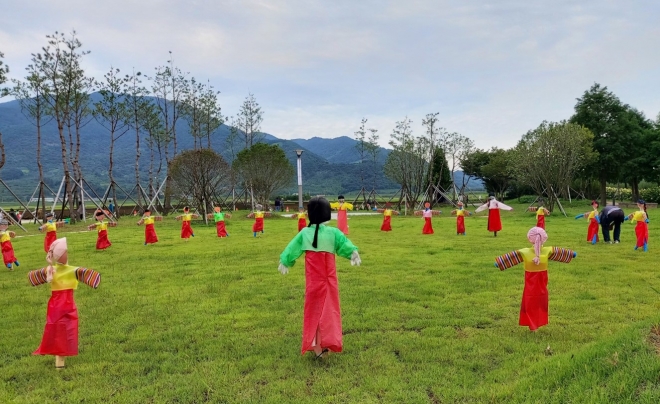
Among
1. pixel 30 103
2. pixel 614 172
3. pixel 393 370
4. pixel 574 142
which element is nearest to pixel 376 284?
pixel 393 370

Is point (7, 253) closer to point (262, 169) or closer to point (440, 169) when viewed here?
point (262, 169)

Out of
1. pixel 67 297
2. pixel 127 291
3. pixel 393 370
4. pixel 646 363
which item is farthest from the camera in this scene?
pixel 127 291

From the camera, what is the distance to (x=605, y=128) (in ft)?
121

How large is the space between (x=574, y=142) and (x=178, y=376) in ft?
98.5

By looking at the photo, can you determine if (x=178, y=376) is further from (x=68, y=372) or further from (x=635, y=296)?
(x=635, y=296)

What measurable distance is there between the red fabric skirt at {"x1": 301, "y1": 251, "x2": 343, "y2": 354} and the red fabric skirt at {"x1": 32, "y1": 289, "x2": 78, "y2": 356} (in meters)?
2.78

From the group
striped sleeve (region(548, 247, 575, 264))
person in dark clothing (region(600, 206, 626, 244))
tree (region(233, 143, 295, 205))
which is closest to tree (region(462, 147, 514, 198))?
tree (region(233, 143, 295, 205))

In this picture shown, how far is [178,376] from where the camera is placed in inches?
188

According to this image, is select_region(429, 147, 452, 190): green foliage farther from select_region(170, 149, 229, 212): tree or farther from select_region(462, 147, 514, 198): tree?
select_region(170, 149, 229, 212): tree

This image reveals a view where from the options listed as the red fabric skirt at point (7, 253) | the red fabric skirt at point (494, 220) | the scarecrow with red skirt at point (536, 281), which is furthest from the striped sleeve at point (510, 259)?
the red fabric skirt at point (7, 253)

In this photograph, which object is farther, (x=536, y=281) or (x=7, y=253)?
(x=7, y=253)

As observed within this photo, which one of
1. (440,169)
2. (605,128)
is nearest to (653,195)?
(605,128)

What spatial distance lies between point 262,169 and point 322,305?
3186 centimetres

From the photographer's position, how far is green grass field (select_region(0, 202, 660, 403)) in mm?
4262
